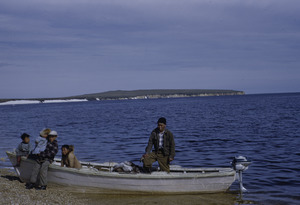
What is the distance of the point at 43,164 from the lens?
1235 cm

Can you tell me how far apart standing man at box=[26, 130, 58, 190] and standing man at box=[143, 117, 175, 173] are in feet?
10.5

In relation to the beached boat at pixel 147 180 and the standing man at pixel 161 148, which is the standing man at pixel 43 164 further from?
the standing man at pixel 161 148

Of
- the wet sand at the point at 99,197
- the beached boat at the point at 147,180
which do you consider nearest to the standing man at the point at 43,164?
the beached boat at the point at 147,180

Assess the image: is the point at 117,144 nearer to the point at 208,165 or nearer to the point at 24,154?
the point at 208,165

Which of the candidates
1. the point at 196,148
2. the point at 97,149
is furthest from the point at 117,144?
the point at 196,148

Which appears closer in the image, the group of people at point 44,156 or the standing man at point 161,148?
the standing man at point 161,148

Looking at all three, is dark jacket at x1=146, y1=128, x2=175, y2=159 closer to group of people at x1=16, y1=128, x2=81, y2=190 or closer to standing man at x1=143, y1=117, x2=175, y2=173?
standing man at x1=143, y1=117, x2=175, y2=173

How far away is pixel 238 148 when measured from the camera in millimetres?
23672

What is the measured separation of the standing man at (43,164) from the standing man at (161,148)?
3.20m

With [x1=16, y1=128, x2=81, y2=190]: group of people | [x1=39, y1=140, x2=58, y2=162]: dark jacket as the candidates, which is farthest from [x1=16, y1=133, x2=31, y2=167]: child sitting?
[x1=39, y1=140, x2=58, y2=162]: dark jacket

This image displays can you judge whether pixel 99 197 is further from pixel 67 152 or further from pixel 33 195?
pixel 33 195

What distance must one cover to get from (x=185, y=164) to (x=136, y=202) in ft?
24.2

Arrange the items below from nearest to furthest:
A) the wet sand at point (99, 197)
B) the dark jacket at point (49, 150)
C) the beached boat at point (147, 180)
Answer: the wet sand at point (99, 197) → the beached boat at point (147, 180) → the dark jacket at point (49, 150)

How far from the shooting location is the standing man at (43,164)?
39.9 feet
